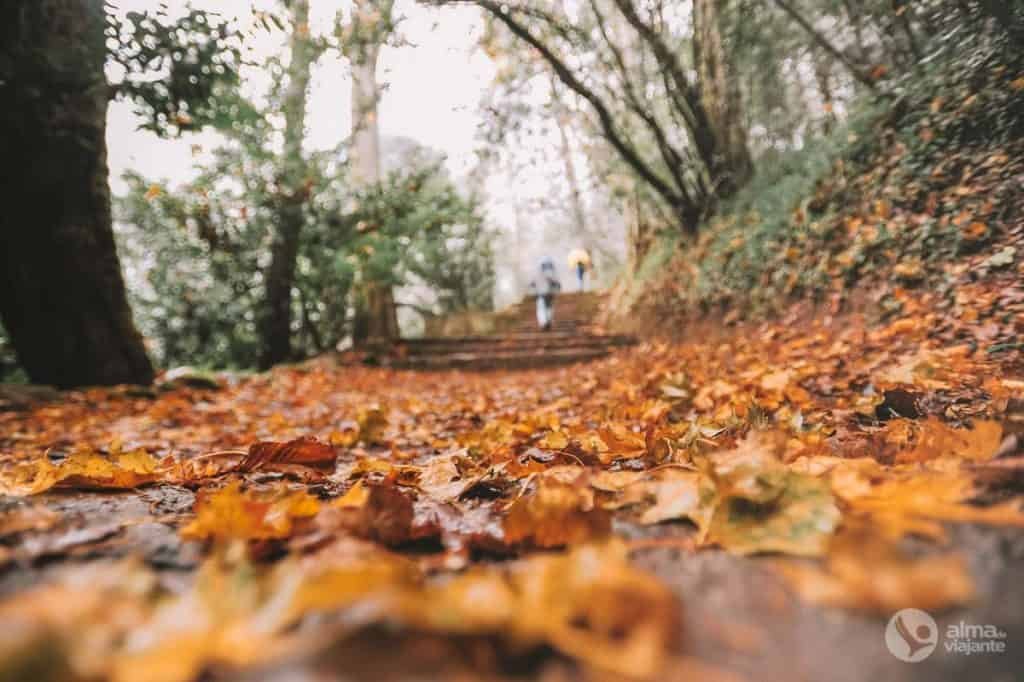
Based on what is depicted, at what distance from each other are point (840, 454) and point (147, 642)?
1187 mm

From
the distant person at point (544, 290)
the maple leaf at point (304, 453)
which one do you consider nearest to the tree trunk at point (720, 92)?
the distant person at point (544, 290)

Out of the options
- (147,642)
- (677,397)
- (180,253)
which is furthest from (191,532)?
(180,253)

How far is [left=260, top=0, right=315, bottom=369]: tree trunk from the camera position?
6871mm

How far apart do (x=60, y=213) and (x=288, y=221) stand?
11.3 ft

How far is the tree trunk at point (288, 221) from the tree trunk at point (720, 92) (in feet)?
16.1

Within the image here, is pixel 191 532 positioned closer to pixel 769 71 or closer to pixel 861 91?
pixel 861 91

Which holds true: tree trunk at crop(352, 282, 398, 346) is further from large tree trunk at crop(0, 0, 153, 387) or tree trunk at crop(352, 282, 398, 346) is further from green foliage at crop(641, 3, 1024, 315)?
green foliage at crop(641, 3, 1024, 315)

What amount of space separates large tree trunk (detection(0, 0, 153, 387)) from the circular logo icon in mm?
4758

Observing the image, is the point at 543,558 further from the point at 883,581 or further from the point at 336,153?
the point at 336,153

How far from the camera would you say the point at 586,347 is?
285 inches

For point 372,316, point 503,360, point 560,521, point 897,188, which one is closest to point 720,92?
point 897,188

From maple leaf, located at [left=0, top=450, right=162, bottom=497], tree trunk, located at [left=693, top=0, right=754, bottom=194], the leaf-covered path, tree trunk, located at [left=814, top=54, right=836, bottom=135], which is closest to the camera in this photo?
the leaf-covered path

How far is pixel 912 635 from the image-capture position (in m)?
0.44

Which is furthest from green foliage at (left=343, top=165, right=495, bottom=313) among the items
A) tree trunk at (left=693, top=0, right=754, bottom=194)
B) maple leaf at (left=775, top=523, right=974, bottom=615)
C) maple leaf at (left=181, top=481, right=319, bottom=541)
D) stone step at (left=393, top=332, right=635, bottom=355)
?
maple leaf at (left=775, top=523, right=974, bottom=615)
